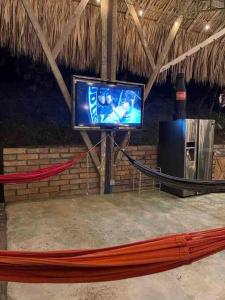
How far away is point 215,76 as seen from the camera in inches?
194

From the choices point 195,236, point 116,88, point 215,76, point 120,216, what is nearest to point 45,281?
point 195,236

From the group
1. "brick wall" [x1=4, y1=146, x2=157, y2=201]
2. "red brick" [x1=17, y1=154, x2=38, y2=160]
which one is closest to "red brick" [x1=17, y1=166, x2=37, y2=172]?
"brick wall" [x1=4, y1=146, x2=157, y2=201]

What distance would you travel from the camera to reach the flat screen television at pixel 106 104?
356 centimetres

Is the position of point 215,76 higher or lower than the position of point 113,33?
lower

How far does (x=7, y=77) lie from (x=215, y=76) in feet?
11.7

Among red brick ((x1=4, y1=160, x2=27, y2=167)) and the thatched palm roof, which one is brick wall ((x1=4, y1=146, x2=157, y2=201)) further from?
the thatched palm roof

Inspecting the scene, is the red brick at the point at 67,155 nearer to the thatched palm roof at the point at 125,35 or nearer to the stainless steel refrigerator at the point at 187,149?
the thatched palm roof at the point at 125,35

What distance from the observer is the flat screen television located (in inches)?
140

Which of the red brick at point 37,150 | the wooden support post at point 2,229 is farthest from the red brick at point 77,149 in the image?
the wooden support post at point 2,229

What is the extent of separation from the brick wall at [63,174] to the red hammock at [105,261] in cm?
263

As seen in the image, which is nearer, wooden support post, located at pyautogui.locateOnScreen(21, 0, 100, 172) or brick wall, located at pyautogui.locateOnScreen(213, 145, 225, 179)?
wooden support post, located at pyautogui.locateOnScreen(21, 0, 100, 172)

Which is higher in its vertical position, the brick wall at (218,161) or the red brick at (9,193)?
the brick wall at (218,161)

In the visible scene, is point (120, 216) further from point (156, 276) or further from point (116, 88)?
point (116, 88)

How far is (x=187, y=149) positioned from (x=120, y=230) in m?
1.84
